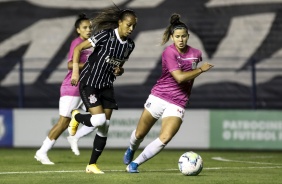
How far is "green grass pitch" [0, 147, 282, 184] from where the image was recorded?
35.2 feet

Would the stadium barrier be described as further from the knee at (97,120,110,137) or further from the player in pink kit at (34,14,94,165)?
the knee at (97,120,110,137)

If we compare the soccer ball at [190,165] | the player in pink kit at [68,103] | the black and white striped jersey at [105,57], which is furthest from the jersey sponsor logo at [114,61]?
the player in pink kit at [68,103]

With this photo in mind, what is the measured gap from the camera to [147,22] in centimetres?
2172

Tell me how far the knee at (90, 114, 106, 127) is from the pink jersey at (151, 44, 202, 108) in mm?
810

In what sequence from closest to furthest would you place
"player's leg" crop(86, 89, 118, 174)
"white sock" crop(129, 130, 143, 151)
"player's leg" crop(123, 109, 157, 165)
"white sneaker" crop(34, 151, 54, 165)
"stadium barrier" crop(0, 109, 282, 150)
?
"player's leg" crop(86, 89, 118, 174) < "player's leg" crop(123, 109, 157, 165) < "white sock" crop(129, 130, 143, 151) < "white sneaker" crop(34, 151, 54, 165) < "stadium barrier" crop(0, 109, 282, 150)

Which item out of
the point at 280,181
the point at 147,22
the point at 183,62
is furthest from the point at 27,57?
the point at 280,181

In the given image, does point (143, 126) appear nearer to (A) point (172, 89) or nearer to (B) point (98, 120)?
(A) point (172, 89)

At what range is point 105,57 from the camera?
11867 millimetres

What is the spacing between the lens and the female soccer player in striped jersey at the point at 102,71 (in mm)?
11680

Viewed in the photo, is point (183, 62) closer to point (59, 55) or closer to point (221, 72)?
point (221, 72)

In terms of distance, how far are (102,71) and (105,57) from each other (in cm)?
18

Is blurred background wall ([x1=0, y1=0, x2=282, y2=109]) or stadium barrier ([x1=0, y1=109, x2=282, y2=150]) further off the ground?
blurred background wall ([x1=0, y1=0, x2=282, y2=109])

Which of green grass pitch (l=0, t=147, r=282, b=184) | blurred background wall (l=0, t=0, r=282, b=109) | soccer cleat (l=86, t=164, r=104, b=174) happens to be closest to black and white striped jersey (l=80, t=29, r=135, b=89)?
soccer cleat (l=86, t=164, r=104, b=174)

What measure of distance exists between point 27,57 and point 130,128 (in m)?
3.90
